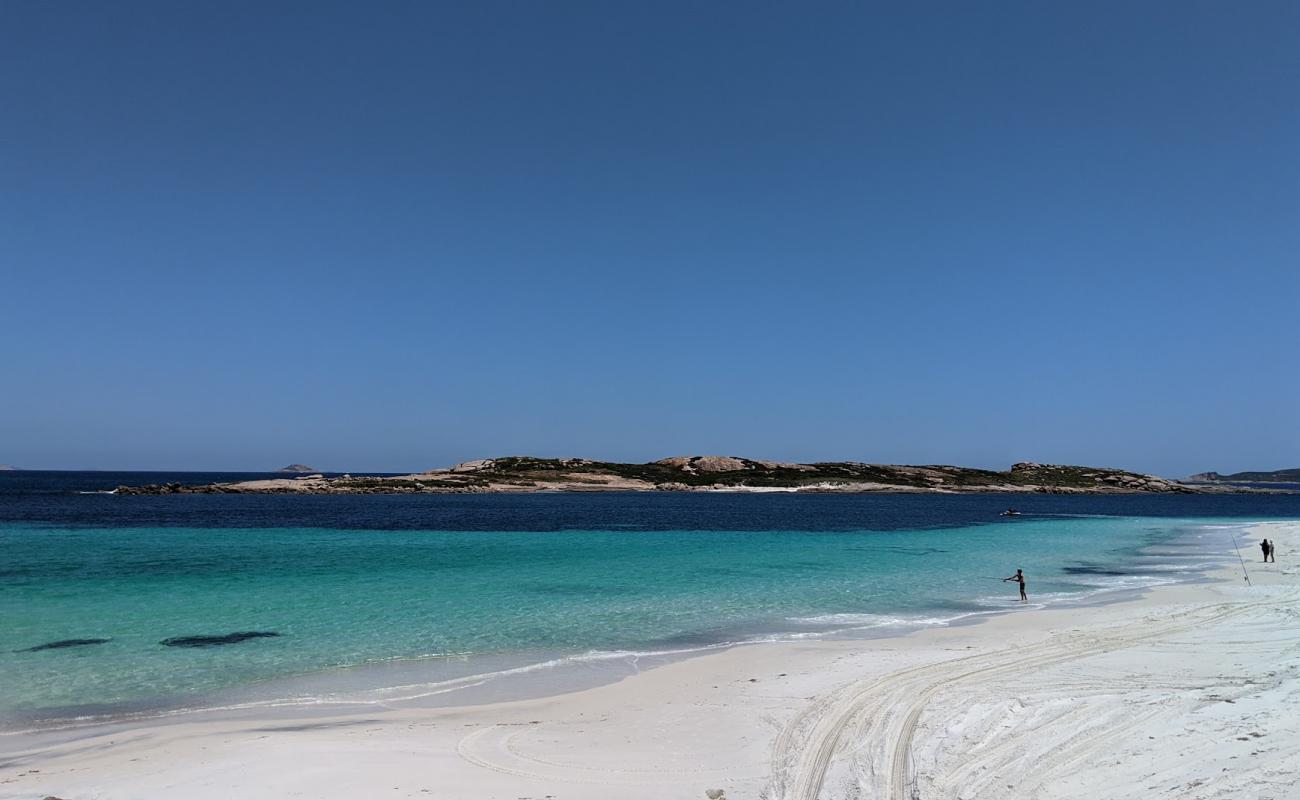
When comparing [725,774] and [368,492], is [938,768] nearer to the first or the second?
[725,774]

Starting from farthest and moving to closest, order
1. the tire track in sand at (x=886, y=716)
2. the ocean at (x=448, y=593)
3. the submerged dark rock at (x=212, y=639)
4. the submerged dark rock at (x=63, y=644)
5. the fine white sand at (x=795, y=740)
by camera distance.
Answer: the submerged dark rock at (x=212, y=639) → the submerged dark rock at (x=63, y=644) → the ocean at (x=448, y=593) → the tire track in sand at (x=886, y=716) → the fine white sand at (x=795, y=740)

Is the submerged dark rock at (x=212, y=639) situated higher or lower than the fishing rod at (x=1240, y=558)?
higher

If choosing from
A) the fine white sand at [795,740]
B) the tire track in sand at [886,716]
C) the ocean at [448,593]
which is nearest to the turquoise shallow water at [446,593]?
the ocean at [448,593]

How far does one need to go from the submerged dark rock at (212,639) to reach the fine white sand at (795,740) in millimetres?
6445

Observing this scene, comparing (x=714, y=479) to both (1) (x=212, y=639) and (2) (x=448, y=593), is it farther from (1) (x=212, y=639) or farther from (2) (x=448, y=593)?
(1) (x=212, y=639)

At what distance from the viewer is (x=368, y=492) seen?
109812 mm

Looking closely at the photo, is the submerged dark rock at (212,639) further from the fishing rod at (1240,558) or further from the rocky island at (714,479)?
the rocky island at (714,479)

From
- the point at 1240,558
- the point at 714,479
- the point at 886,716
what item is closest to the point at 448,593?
the point at 886,716

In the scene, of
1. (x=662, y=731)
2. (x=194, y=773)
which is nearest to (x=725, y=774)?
(x=662, y=731)

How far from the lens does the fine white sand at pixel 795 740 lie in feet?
28.6

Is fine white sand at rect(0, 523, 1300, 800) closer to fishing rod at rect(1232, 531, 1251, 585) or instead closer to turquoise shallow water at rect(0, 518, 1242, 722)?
turquoise shallow water at rect(0, 518, 1242, 722)

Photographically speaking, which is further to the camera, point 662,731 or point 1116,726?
point 662,731

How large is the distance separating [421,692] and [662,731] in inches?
217

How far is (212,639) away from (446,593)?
817cm
